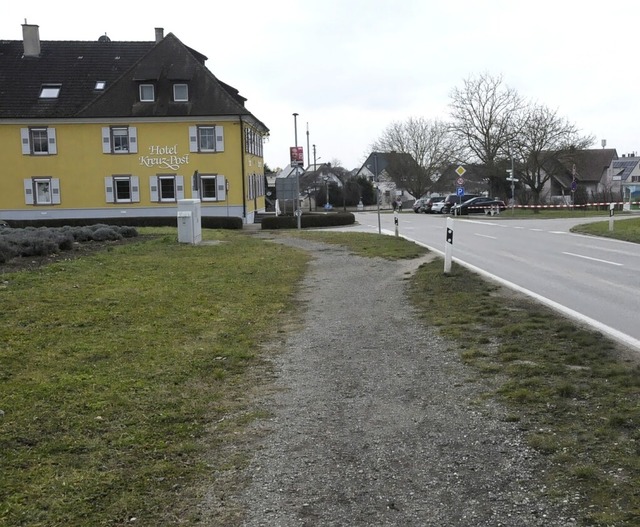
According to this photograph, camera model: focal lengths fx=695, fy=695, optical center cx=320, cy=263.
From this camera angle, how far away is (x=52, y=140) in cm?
4344

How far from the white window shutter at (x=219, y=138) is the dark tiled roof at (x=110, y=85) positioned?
3.19 ft

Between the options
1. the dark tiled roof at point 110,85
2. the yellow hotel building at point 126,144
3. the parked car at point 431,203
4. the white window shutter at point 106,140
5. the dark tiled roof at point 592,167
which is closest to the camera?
the dark tiled roof at point 110,85

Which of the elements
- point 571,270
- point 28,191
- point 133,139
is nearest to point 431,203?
point 133,139

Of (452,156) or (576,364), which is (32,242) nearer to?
(576,364)

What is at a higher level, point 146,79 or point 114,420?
point 146,79

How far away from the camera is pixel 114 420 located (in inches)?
206

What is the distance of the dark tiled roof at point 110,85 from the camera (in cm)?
4297

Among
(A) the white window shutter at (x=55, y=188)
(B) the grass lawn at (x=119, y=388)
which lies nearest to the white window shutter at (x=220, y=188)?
(A) the white window shutter at (x=55, y=188)

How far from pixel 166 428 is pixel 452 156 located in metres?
69.1

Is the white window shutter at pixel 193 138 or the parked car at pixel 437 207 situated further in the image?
the parked car at pixel 437 207

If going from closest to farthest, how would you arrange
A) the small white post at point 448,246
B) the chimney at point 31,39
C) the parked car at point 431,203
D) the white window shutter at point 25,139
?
the small white post at point 448,246, the white window shutter at point 25,139, the chimney at point 31,39, the parked car at point 431,203

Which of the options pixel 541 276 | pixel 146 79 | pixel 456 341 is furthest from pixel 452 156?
pixel 456 341

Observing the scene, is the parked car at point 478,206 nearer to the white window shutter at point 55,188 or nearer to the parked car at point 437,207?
the parked car at point 437,207

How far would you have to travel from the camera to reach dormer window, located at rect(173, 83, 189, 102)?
4334 centimetres
